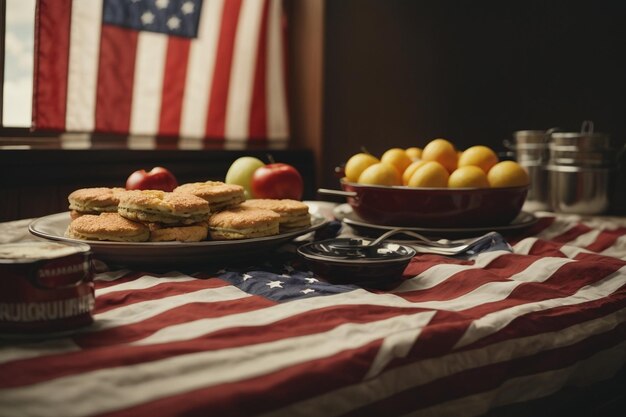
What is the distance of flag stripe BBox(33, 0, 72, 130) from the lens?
1.97 metres

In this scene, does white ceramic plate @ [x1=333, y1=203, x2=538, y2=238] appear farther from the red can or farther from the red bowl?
the red can

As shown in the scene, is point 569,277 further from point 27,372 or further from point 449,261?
point 27,372

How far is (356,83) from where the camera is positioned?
262cm

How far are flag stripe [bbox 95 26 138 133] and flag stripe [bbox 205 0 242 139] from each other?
332 mm

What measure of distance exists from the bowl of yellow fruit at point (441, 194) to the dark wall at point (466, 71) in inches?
37.1

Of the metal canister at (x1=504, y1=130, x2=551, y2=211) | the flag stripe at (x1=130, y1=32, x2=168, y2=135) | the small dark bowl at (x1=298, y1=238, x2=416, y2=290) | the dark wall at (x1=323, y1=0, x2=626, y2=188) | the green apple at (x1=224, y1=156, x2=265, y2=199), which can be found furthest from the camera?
the flag stripe at (x1=130, y1=32, x2=168, y2=135)

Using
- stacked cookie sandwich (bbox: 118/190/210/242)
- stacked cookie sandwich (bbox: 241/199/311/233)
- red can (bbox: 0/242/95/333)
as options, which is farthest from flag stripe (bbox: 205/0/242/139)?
red can (bbox: 0/242/95/333)

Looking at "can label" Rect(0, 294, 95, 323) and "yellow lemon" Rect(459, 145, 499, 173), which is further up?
"yellow lemon" Rect(459, 145, 499, 173)

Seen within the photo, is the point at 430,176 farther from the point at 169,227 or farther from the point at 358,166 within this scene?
the point at 169,227

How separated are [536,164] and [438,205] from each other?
659 mm

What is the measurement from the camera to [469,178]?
4.21ft

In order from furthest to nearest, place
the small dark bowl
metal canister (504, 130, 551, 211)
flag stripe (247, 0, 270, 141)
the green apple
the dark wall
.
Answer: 1. flag stripe (247, 0, 270, 141)
2. the dark wall
3. metal canister (504, 130, 551, 211)
4. the green apple
5. the small dark bowl

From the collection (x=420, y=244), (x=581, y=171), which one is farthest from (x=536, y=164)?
(x=420, y=244)

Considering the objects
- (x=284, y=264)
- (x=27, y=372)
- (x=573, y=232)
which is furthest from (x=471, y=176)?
(x=27, y=372)
